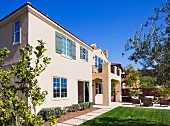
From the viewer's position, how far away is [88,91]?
2308 cm

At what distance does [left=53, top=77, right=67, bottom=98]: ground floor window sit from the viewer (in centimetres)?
1521

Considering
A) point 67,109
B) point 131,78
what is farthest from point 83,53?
point 131,78

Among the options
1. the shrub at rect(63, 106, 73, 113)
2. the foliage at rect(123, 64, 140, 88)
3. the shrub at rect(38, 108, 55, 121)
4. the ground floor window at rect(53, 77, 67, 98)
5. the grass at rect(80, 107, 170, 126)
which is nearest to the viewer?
the grass at rect(80, 107, 170, 126)

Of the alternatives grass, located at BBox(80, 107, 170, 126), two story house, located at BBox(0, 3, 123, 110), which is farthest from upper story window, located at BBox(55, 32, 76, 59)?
grass, located at BBox(80, 107, 170, 126)

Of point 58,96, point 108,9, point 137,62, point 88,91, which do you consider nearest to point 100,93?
point 88,91

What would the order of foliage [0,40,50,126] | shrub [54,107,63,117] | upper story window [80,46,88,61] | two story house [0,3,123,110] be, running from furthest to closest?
upper story window [80,46,88,61]
shrub [54,107,63,117]
two story house [0,3,123,110]
foliage [0,40,50,126]

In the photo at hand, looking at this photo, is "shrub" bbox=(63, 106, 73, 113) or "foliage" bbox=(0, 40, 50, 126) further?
"shrub" bbox=(63, 106, 73, 113)

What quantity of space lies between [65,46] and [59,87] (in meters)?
4.13

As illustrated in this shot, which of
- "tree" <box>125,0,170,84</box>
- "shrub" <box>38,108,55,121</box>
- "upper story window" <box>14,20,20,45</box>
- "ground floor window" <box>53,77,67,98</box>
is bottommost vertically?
"shrub" <box>38,108,55,121</box>

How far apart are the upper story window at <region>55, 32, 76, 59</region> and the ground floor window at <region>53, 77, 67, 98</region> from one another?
8.38 ft

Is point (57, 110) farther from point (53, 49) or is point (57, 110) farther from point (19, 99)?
point (19, 99)

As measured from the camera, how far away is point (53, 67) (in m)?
15.3

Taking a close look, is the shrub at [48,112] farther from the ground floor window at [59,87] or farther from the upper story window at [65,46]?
the upper story window at [65,46]

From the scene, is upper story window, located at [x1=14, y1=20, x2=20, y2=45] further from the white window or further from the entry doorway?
the entry doorway
